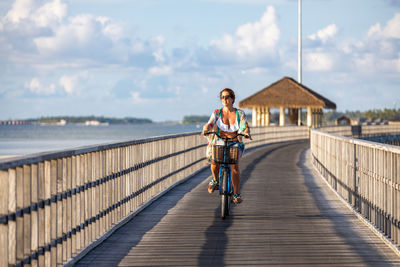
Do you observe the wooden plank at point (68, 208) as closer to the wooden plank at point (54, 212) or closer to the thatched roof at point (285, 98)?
the wooden plank at point (54, 212)

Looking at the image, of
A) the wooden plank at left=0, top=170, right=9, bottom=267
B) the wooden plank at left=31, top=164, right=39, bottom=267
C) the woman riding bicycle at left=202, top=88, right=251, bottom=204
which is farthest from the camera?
the woman riding bicycle at left=202, top=88, right=251, bottom=204

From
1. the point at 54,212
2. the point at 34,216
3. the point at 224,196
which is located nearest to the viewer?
the point at 34,216

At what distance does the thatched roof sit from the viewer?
221 ft

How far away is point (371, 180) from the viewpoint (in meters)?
9.85

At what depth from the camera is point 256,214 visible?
1167 centimetres

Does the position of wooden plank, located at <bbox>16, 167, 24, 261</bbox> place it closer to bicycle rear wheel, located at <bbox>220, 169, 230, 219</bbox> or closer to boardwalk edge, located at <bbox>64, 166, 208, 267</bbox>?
boardwalk edge, located at <bbox>64, 166, 208, 267</bbox>

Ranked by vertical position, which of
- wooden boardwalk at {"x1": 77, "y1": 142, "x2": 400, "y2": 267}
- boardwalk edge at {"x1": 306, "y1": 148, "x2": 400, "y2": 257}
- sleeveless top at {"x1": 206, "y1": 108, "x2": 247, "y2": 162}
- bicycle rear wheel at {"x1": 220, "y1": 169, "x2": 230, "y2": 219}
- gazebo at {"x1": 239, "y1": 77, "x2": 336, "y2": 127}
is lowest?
wooden boardwalk at {"x1": 77, "y1": 142, "x2": 400, "y2": 267}

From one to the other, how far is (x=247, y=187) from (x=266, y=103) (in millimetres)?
51161

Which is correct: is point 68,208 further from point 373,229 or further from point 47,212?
point 373,229

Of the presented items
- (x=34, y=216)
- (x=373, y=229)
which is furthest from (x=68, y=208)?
(x=373, y=229)

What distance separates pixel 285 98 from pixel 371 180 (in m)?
58.7

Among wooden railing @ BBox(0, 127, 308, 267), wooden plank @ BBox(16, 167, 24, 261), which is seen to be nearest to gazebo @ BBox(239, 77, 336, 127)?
wooden railing @ BBox(0, 127, 308, 267)

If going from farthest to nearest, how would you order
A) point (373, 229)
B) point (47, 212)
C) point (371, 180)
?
point (371, 180), point (373, 229), point (47, 212)

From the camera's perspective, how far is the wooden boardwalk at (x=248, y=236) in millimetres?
7816
